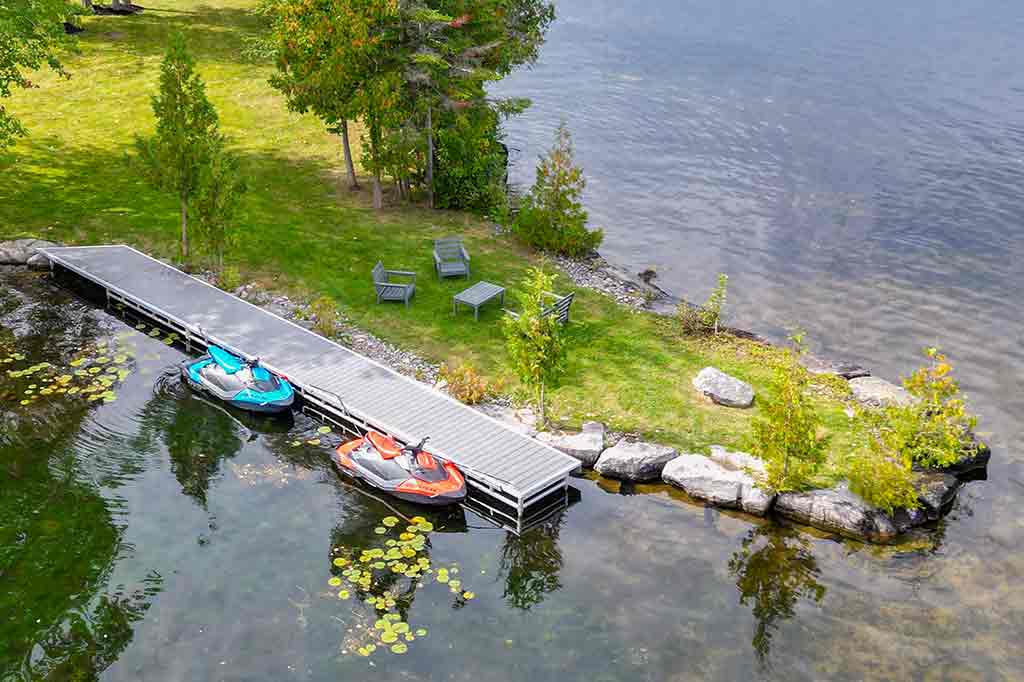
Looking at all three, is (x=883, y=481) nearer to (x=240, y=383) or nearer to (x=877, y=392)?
(x=877, y=392)

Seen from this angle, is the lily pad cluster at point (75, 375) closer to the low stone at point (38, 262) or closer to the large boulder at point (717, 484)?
the low stone at point (38, 262)

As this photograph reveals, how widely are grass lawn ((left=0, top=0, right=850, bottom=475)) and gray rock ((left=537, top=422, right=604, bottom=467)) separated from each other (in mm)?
741

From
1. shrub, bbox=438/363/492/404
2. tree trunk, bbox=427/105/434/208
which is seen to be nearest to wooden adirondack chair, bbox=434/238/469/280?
tree trunk, bbox=427/105/434/208

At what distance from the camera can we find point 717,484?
81.1 ft

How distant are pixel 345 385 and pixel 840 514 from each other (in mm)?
14309

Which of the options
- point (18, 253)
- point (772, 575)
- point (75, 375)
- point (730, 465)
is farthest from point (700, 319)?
point (18, 253)

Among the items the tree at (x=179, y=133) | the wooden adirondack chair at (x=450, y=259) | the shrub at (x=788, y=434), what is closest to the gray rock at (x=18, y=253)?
the tree at (x=179, y=133)

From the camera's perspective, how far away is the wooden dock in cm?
2458

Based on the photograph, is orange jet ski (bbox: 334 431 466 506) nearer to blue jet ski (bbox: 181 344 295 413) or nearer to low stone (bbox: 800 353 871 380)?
blue jet ski (bbox: 181 344 295 413)

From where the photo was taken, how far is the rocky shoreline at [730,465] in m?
24.1

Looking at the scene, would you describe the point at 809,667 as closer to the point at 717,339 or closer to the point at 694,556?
the point at 694,556

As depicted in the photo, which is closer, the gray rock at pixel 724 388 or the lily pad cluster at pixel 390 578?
the lily pad cluster at pixel 390 578

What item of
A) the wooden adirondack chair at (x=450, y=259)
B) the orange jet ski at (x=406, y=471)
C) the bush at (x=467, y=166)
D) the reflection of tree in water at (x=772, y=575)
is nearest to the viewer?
the reflection of tree in water at (x=772, y=575)

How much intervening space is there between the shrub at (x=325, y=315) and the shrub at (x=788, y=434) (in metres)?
14.3
